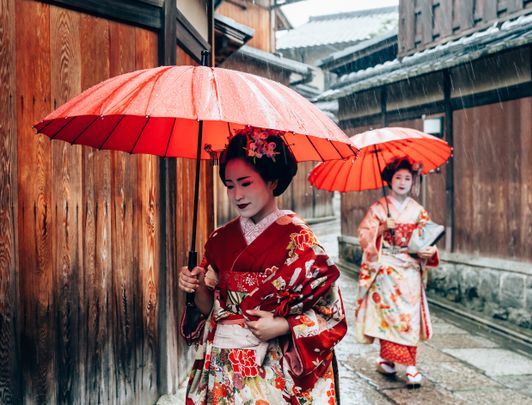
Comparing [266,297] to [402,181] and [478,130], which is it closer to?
[402,181]

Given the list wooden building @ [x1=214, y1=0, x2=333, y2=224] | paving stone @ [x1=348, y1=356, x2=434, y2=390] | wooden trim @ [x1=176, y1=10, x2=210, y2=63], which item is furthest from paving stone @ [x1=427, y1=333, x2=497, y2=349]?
wooden building @ [x1=214, y1=0, x2=333, y2=224]

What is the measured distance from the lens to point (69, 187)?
11.9 ft

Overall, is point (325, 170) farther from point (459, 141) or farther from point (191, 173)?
point (459, 141)

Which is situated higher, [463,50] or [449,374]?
[463,50]

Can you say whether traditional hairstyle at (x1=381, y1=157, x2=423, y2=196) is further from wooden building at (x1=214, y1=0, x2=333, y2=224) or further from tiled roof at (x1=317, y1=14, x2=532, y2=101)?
wooden building at (x1=214, y1=0, x2=333, y2=224)

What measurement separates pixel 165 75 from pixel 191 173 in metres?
2.99

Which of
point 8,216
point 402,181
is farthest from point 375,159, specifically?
point 8,216

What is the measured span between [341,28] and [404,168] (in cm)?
3469

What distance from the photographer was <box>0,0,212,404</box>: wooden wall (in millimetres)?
3195

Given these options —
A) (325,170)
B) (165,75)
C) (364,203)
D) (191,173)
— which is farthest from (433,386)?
(364,203)

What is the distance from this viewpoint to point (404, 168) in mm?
5691

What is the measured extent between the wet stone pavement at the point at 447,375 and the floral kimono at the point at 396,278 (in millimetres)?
463

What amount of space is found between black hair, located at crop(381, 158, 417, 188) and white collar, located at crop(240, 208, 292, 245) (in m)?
3.18

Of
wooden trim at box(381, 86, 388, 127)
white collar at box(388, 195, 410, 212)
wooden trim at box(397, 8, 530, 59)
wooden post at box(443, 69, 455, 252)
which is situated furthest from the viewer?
wooden trim at box(381, 86, 388, 127)
